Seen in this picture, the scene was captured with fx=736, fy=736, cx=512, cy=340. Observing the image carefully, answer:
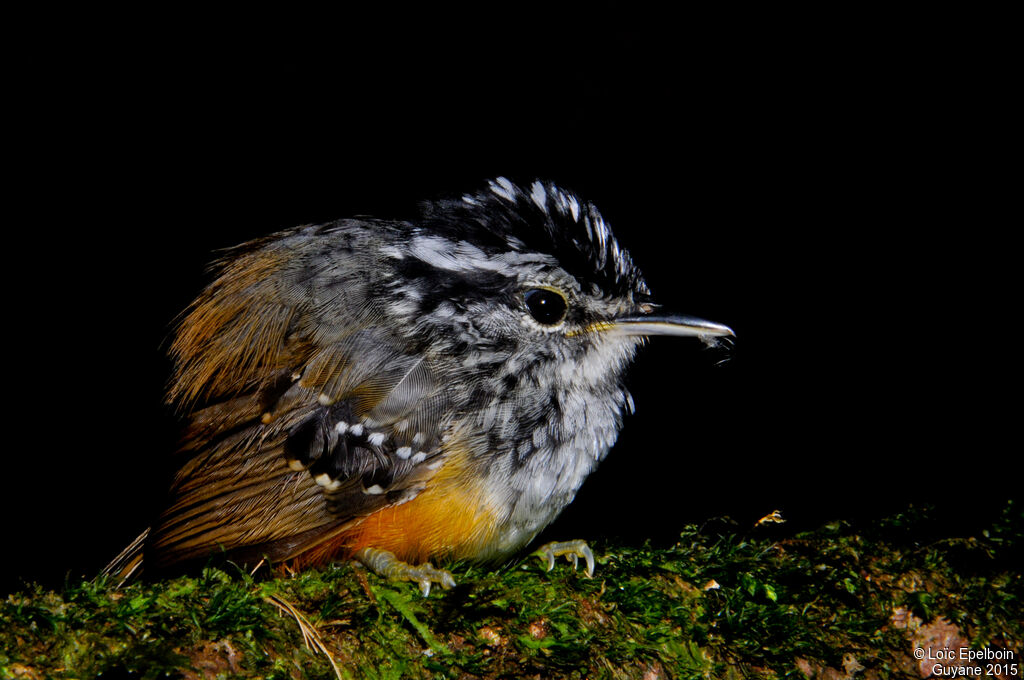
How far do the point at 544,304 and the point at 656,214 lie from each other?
1771mm

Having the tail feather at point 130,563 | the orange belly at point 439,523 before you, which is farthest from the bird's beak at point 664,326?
the tail feather at point 130,563

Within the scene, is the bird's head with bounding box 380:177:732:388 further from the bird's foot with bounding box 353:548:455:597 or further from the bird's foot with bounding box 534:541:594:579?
the bird's foot with bounding box 353:548:455:597

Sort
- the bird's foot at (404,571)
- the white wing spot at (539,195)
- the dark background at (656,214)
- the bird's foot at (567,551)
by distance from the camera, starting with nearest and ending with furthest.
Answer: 1. the bird's foot at (404,571)
2. the bird's foot at (567,551)
3. the white wing spot at (539,195)
4. the dark background at (656,214)

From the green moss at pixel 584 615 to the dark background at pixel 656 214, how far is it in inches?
22.3

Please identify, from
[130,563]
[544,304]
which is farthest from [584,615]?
[130,563]

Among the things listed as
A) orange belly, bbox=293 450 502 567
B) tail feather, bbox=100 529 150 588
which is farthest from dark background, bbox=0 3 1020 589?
orange belly, bbox=293 450 502 567

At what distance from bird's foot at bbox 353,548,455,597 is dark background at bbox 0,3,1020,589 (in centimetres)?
109

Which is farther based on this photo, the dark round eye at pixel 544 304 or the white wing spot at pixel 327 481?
the dark round eye at pixel 544 304

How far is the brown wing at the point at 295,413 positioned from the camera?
8.54ft

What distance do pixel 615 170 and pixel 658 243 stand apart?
1.69 feet

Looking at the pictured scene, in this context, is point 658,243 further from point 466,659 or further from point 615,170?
point 466,659

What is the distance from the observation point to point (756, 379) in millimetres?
4105

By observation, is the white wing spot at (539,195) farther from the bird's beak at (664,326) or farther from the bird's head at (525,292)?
the bird's beak at (664,326)

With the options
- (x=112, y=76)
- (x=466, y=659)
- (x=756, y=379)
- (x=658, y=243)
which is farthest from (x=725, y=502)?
(x=112, y=76)
